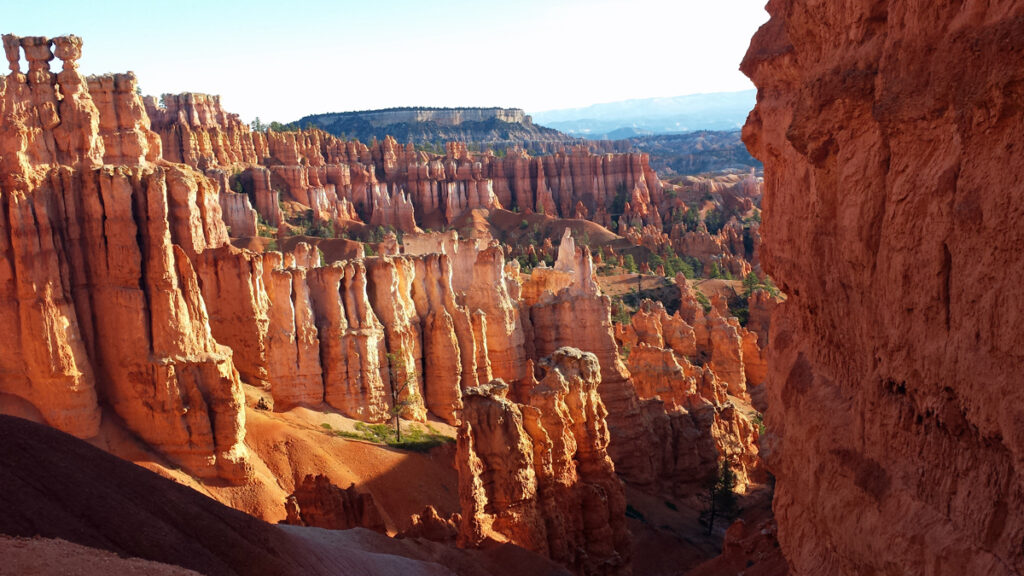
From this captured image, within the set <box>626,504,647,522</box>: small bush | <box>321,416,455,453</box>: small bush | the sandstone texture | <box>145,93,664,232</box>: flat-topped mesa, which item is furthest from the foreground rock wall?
<box>145,93,664,232</box>: flat-topped mesa

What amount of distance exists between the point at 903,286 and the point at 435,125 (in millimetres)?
179222

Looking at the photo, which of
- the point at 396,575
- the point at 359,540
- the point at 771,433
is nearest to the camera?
the point at 771,433

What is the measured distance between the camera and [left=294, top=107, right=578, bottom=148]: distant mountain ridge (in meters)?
176

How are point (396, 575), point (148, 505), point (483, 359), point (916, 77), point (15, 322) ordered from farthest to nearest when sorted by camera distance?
point (483, 359)
point (15, 322)
point (396, 575)
point (148, 505)
point (916, 77)

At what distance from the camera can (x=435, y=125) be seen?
181 metres

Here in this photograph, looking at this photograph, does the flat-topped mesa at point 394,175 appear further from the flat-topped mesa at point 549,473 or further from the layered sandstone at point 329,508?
the flat-topped mesa at point 549,473

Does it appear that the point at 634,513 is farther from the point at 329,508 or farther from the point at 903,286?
the point at 903,286

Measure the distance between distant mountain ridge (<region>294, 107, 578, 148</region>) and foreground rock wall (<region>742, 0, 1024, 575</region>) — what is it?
16322cm

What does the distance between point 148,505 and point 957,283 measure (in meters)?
9.63

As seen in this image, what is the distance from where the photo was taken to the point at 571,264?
36406 millimetres

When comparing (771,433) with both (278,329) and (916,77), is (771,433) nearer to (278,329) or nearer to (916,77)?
(916,77)

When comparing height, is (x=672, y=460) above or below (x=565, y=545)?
below

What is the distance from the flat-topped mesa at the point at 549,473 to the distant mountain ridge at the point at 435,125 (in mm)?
152292

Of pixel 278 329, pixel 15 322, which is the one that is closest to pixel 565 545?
pixel 278 329
